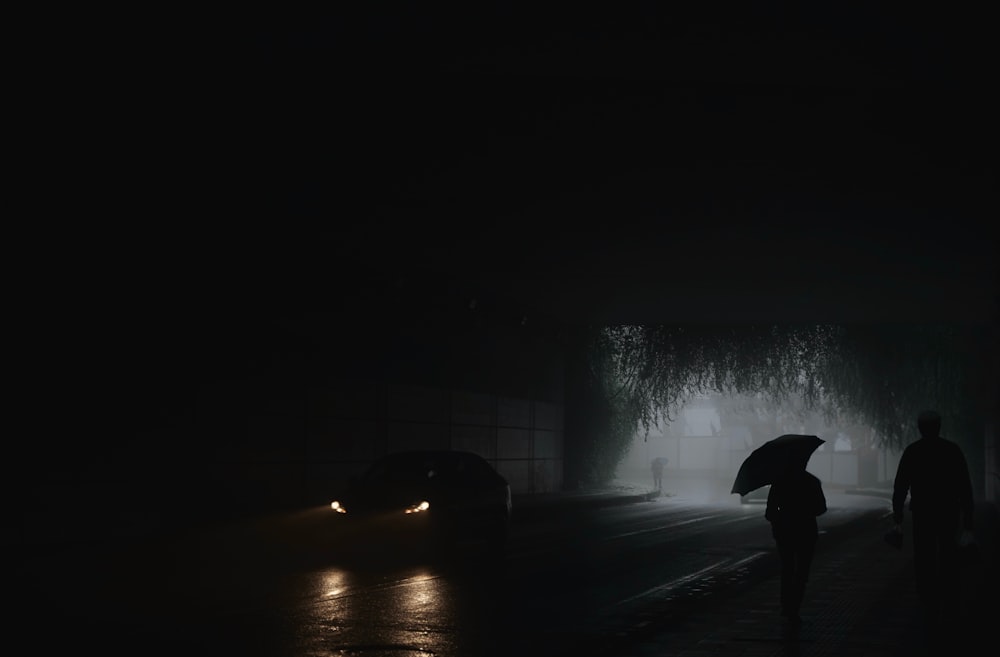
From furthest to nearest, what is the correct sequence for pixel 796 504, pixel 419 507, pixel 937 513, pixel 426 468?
pixel 426 468
pixel 419 507
pixel 796 504
pixel 937 513

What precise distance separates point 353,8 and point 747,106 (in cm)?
574

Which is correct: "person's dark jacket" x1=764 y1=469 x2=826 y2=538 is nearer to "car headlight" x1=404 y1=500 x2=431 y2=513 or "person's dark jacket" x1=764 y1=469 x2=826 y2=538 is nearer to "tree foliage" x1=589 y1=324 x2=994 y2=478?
"car headlight" x1=404 y1=500 x2=431 y2=513

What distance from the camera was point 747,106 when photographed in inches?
643

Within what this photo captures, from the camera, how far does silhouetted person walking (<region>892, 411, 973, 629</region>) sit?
11.6 meters

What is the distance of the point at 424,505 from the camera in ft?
65.0

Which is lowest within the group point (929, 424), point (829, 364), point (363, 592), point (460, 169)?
point (363, 592)

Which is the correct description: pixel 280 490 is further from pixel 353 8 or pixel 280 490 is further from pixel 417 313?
pixel 353 8

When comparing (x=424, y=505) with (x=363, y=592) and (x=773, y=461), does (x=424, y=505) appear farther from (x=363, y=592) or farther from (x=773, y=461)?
(x=773, y=461)

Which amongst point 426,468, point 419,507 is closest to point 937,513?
point 419,507

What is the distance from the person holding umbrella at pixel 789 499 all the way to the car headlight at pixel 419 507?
27.4 ft

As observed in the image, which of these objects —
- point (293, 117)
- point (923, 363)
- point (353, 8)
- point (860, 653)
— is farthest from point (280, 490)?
point (923, 363)

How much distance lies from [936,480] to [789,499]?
1259 millimetres

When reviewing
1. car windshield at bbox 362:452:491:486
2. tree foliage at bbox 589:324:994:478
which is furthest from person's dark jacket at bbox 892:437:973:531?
tree foliage at bbox 589:324:994:478

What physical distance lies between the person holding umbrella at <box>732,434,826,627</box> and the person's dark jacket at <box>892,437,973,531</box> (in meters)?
0.76
